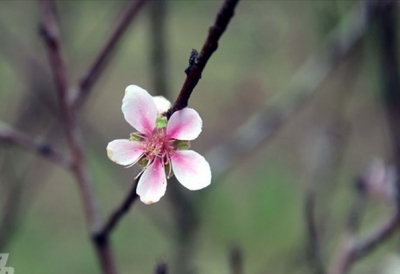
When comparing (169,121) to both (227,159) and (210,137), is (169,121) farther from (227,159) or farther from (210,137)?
(210,137)

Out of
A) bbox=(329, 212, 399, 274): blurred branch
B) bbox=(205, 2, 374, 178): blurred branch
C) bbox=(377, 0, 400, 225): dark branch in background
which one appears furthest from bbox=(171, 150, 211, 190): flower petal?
bbox=(205, 2, 374, 178): blurred branch

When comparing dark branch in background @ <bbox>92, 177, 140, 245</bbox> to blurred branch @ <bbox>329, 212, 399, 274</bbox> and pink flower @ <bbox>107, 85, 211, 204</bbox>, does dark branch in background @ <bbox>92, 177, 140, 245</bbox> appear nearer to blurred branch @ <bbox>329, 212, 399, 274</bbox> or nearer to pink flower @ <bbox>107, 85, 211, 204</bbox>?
pink flower @ <bbox>107, 85, 211, 204</bbox>

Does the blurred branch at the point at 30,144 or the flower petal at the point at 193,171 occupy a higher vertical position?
the blurred branch at the point at 30,144

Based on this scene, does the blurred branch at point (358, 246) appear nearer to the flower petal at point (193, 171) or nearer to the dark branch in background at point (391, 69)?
the dark branch in background at point (391, 69)

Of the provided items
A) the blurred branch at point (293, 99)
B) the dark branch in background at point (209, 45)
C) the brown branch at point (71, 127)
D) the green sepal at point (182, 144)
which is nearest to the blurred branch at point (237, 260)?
the brown branch at point (71, 127)

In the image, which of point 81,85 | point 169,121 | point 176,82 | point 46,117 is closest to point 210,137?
point 176,82
